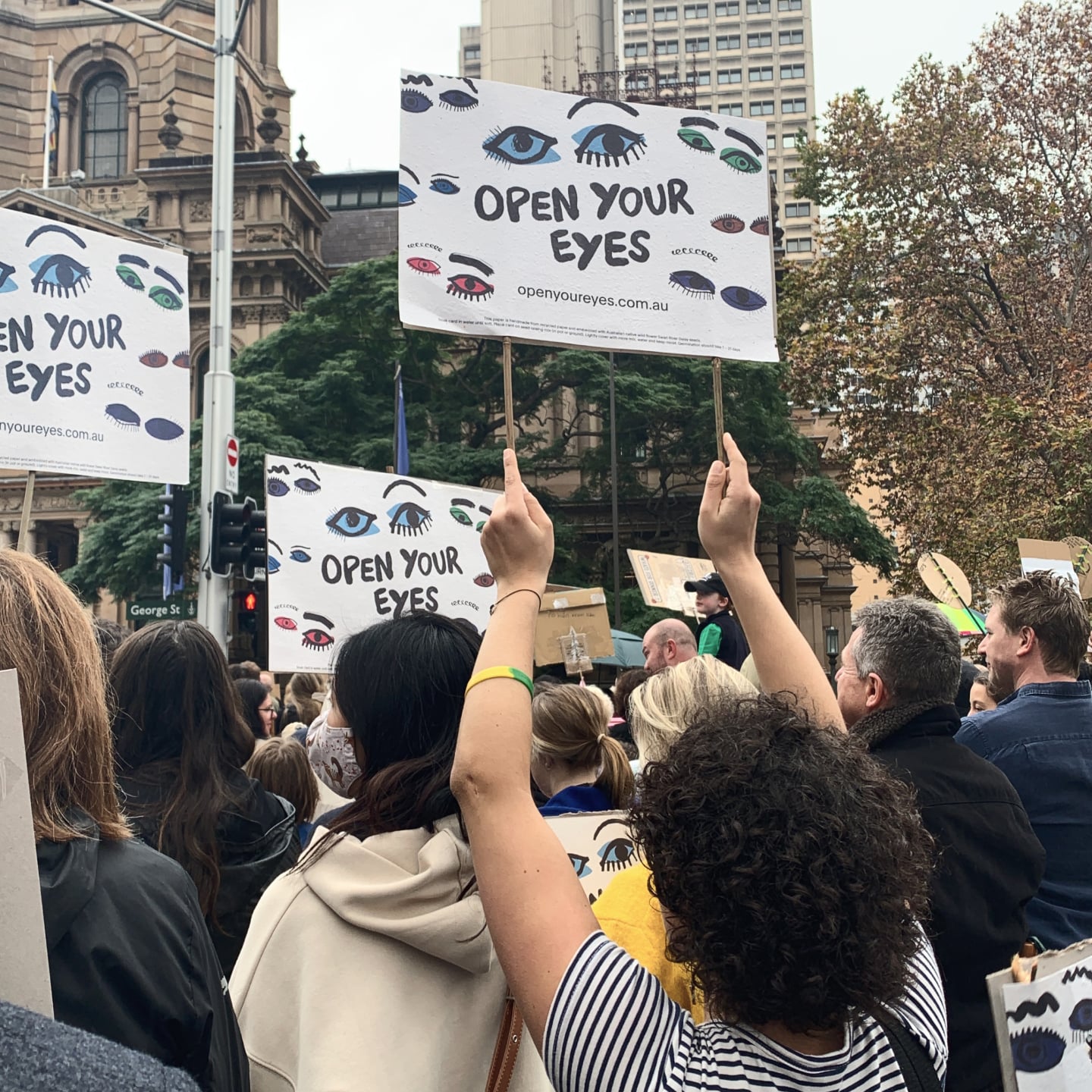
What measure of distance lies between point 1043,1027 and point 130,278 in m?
6.44

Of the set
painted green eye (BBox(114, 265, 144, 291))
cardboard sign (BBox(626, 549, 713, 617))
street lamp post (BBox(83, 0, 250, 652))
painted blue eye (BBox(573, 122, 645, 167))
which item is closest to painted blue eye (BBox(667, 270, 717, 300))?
painted blue eye (BBox(573, 122, 645, 167))

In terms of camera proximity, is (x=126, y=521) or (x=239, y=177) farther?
(x=239, y=177)

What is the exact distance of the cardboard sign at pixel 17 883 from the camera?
1281 millimetres

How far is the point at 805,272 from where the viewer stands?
1044 inches

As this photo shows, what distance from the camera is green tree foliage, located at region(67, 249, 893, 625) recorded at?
2745 centimetres

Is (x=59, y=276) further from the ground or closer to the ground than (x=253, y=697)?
further from the ground

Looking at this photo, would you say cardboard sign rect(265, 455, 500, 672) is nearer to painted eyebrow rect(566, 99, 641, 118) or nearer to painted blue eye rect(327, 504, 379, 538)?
painted blue eye rect(327, 504, 379, 538)

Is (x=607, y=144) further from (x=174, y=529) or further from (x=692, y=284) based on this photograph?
(x=174, y=529)

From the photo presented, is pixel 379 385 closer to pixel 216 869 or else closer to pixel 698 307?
pixel 698 307

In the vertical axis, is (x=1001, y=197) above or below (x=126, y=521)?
above

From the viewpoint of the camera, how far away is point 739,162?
4957mm

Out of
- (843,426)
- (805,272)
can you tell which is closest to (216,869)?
(843,426)

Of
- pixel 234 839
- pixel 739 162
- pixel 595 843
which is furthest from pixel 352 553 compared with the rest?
pixel 234 839

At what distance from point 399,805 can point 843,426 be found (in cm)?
2423
